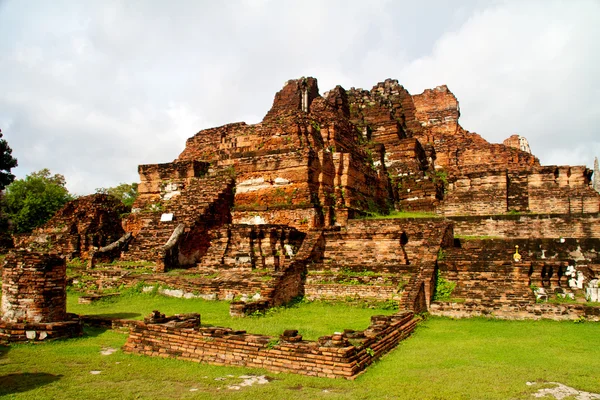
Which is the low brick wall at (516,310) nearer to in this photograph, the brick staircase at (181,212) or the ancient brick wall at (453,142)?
the brick staircase at (181,212)

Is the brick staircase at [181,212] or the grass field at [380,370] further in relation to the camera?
the brick staircase at [181,212]

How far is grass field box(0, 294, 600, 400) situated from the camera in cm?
586

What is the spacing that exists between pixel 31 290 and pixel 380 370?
655cm

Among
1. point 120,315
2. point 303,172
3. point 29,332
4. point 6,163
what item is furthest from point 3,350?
point 6,163

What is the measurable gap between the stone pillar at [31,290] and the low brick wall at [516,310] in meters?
7.65

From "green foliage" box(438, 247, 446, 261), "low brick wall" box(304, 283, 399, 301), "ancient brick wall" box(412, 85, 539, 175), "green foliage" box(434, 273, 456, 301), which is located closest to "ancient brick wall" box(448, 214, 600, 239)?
"green foliage" box(438, 247, 446, 261)

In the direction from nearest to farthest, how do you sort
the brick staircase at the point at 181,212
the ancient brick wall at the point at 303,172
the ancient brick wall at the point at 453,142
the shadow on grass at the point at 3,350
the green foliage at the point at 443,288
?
the shadow on grass at the point at 3,350
the green foliage at the point at 443,288
the brick staircase at the point at 181,212
the ancient brick wall at the point at 303,172
the ancient brick wall at the point at 453,142

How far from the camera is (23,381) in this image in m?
6.41

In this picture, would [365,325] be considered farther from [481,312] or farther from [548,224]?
[548,224]

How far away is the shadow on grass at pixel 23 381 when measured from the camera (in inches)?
239

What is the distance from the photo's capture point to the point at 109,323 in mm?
9961

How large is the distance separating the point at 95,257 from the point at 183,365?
11.7m

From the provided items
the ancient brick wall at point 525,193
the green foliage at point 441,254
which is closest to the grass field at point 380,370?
the green foliage at point 441,254

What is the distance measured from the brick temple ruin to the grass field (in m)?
1.10
